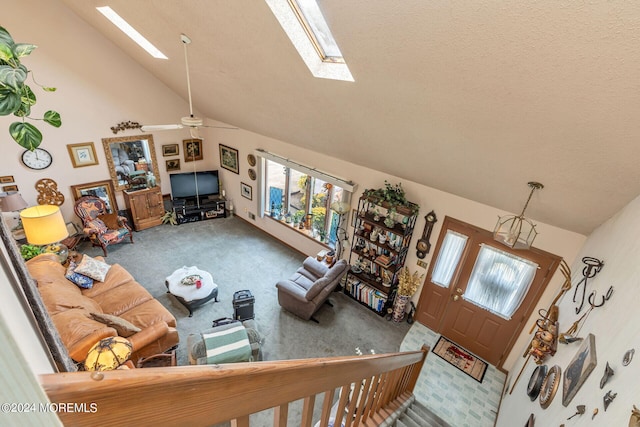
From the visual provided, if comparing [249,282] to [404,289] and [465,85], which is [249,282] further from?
[465,85]

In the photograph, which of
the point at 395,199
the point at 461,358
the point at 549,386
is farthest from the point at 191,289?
the point at 549,386

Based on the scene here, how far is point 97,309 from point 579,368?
16.4 ft

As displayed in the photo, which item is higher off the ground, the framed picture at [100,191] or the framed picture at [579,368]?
the framed picture at [579,368]

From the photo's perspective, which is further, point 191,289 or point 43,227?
point 191,289

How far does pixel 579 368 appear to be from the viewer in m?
1.83

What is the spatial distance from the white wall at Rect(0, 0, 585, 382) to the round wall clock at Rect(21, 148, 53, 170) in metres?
0.08

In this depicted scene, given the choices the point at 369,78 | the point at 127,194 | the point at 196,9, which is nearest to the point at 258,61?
the point at 196,9

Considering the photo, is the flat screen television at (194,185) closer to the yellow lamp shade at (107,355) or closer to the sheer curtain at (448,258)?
the yellow lamp shade at (107,355)

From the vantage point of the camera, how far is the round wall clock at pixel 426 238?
4.32 metres

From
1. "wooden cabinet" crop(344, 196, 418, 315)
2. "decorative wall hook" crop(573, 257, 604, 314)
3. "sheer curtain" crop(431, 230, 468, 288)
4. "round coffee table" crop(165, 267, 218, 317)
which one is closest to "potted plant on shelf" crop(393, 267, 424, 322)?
"wooden cabinet" crop(344, 196, 418, 315)

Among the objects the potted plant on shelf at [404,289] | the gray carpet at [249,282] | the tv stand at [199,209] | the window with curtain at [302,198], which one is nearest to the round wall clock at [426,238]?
the potted plant on shelf at [404,289]

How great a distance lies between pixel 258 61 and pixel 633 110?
2.94m

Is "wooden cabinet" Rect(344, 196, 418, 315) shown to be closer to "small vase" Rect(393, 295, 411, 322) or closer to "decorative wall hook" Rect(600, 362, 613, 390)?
"small vase" Rect(393, 295, 411, 322)

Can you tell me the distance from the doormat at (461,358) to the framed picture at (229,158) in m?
5.57
